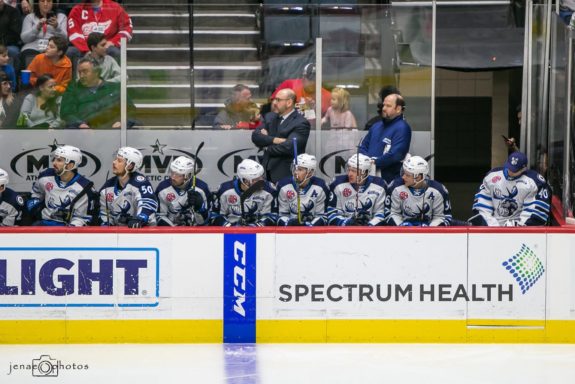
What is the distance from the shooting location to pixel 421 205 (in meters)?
10.2

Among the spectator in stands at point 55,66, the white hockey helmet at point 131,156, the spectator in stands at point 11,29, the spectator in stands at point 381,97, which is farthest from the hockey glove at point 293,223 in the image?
the spectator in stands at point 11,29

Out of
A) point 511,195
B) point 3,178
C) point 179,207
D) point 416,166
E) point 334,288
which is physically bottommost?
point 334,288

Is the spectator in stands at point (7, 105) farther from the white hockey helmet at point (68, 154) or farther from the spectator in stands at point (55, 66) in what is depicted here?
the white hockey helmet at point (68, 154)

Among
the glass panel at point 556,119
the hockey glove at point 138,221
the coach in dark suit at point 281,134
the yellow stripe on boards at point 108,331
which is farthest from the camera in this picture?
the coach in dark suit at point 281,134

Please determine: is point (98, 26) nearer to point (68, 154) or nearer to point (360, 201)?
point (68, 154)

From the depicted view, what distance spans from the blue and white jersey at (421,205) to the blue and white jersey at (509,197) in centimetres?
32

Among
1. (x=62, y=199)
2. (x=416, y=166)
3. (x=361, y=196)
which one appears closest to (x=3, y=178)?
(x=62, y=199)

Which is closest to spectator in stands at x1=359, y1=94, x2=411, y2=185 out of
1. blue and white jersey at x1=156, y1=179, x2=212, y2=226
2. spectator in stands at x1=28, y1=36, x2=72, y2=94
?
blue and white jersey at x1=156, y1=179, x2=212, y2=226

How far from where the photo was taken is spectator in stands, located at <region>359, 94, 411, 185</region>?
10484 millimetres

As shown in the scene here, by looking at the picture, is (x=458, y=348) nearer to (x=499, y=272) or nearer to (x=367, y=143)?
(x=499, y=272)

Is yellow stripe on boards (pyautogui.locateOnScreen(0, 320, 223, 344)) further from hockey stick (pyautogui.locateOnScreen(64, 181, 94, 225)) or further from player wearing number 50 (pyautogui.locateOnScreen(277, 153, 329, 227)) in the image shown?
player wearing number 50 (pyautogui.locateOnScreen(277, 153, 329, 227))

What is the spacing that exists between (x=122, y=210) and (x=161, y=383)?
1.99 meters

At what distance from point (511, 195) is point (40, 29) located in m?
4.02

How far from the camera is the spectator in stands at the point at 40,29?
35.4 ft
